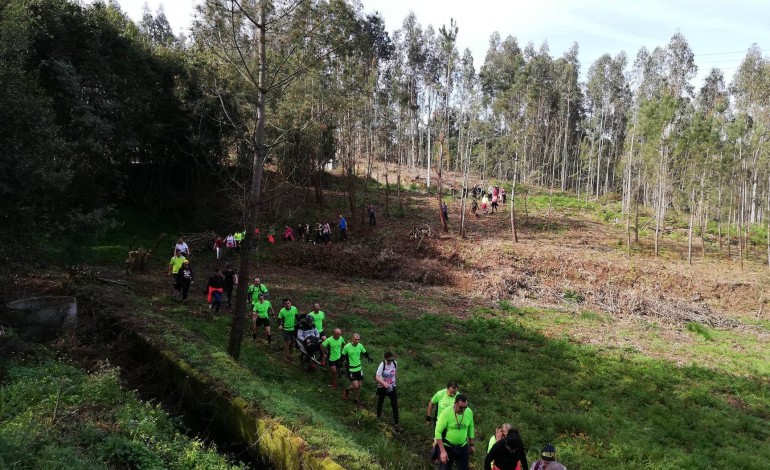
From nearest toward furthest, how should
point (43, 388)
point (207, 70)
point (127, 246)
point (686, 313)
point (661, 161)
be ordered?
point (43, 388) < point (686, 313) < point (127, 246) < point (207, 70) < point (661, 161)

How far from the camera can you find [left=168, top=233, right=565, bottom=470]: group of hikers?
659 cm

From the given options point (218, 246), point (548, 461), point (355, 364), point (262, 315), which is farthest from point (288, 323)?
point (218, 246)

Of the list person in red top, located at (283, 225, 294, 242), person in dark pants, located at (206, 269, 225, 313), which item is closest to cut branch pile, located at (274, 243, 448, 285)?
person in red top, located at (283, 225, 294, 242)

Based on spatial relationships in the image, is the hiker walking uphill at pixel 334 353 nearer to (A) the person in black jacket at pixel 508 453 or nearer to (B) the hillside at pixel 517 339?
(B) the hillside at pixel 517 339

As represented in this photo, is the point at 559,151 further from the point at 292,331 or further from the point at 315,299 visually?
the point at 292,331

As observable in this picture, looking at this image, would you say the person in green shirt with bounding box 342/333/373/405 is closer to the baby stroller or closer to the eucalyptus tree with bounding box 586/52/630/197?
the baby stroller

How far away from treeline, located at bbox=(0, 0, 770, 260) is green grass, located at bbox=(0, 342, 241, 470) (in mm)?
4851

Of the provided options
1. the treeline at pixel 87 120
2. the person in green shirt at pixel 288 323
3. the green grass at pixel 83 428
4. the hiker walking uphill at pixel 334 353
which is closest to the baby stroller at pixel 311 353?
the person in green shirt at pixel 288 323

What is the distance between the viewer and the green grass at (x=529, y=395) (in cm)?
897

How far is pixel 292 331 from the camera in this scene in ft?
41.1

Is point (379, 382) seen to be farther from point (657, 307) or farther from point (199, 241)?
point (199, 241)

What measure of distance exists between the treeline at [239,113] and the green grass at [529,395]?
4.41 meters

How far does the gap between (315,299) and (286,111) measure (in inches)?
455

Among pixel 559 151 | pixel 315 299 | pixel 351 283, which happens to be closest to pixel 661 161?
pixel 351 283
